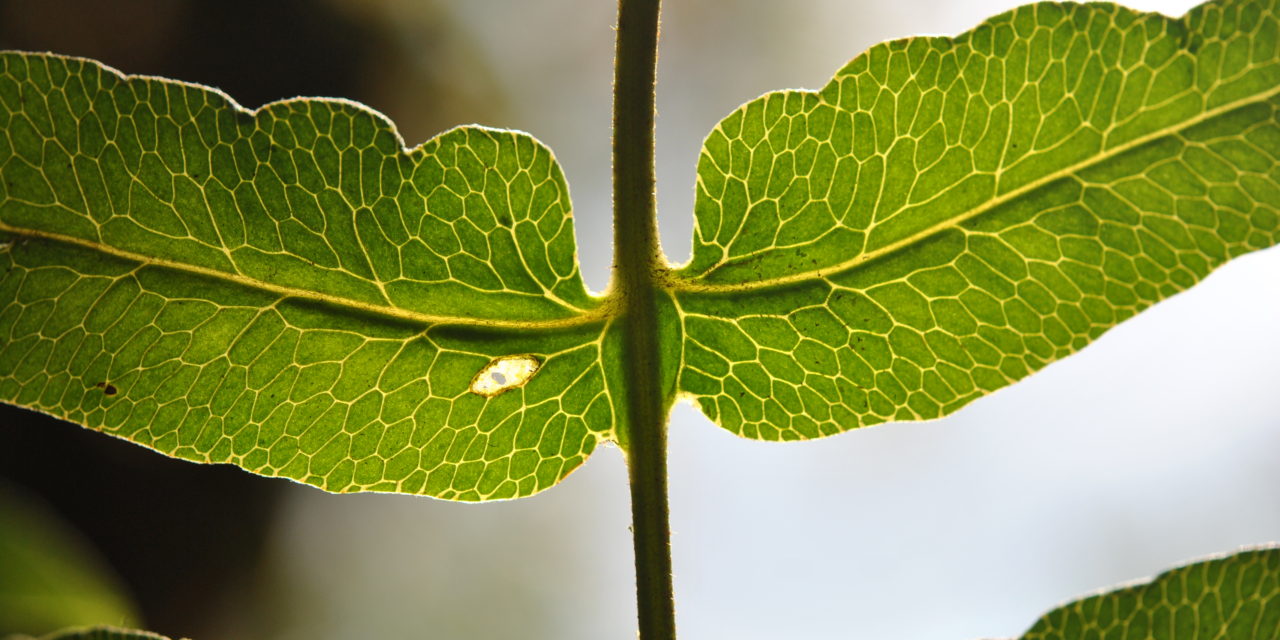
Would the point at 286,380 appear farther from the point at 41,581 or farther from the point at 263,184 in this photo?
the point at 41,581

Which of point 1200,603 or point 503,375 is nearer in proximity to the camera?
point 1200,603

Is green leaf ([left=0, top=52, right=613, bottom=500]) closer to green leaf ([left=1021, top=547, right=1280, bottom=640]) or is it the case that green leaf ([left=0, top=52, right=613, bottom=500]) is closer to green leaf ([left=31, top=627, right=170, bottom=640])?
green leaf ([left=31, top=627, right=170, bottom=640])

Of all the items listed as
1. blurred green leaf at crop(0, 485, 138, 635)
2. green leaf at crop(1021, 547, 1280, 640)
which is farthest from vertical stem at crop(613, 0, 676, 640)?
blurred green leaf at crop(0, 485, 138, 635)

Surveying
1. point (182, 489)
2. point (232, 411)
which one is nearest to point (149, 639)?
point (232, 411)

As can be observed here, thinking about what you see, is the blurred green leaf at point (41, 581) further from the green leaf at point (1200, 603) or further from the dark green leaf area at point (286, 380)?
the green leaf at point (1200, 603)

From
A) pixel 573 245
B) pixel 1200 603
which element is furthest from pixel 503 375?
pixel 1200 603
